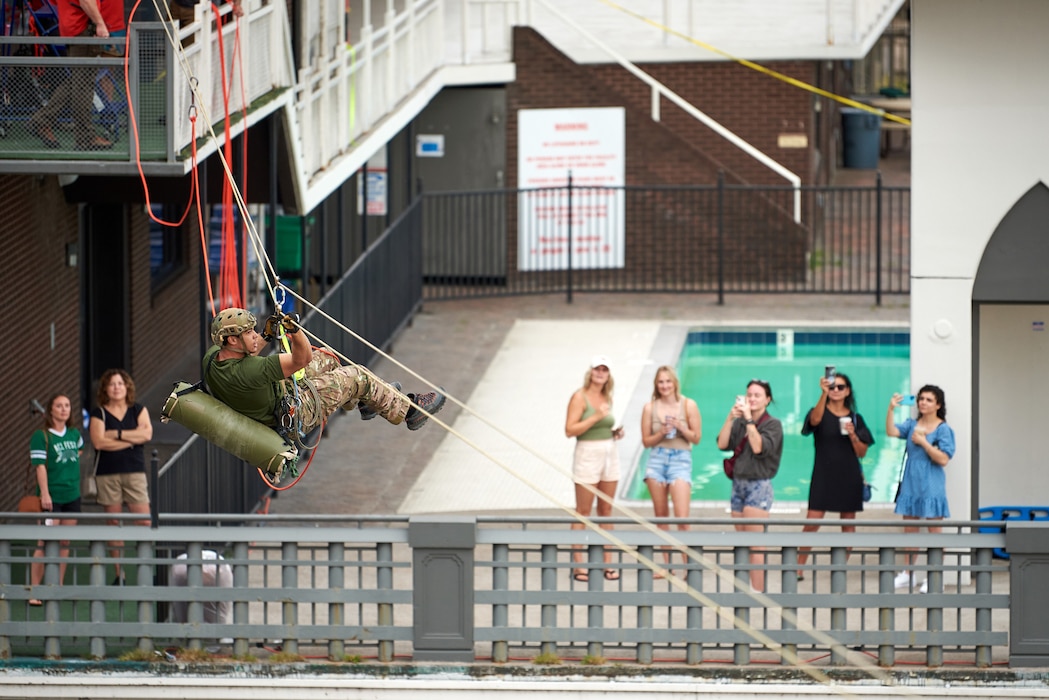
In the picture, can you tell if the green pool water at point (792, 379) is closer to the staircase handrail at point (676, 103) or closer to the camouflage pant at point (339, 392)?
the staircase handrail at point (676, 103)

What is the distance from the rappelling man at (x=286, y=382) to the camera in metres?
9.44

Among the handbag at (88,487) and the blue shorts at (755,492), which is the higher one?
the blue shorts at (755,492)

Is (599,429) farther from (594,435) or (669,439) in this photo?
(669,439)

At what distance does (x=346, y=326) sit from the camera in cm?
1755

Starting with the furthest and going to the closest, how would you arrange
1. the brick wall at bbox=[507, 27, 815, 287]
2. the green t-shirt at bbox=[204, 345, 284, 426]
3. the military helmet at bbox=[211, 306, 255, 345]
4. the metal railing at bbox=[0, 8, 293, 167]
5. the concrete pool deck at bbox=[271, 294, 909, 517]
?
the brick wall at bbox=[507, 27, 815, 287] → the concrete pool deck at bbox=[271, 294, 909, 517] → the metal railing at bbox=[0, 8, 293, 167] → the green t-shirt at bbox=[204, 345, 284, 426] → the military helmet at bbox=[211, 306, 255, 345]

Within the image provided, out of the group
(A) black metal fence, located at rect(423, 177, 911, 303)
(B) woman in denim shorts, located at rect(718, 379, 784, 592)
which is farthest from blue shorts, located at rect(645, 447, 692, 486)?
(A) black metal fence, located at rect(423, 177, 911, 303)

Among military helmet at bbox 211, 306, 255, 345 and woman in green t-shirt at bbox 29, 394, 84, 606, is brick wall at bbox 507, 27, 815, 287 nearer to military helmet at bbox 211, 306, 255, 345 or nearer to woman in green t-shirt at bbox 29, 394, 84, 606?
woman in green t-shirt at bbox 29, 394, 84, 606

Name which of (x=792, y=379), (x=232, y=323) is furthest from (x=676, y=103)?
(x=232, y=323)

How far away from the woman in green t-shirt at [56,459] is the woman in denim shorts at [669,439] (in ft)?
12.8

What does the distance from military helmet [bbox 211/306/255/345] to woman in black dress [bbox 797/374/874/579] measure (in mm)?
4355

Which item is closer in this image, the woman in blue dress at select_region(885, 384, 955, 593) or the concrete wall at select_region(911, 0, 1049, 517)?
the woman in blue dress at select_region(885, 384, 955, 593)

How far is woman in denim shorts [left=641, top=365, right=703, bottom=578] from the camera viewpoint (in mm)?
12531

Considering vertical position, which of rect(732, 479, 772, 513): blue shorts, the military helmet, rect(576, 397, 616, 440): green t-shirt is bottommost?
rect(732, 479, 772, 513): blue shorts

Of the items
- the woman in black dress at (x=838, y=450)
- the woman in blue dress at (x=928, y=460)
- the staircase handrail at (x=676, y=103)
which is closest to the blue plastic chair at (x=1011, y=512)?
the woman in blue dress at (x=928, y=460)
